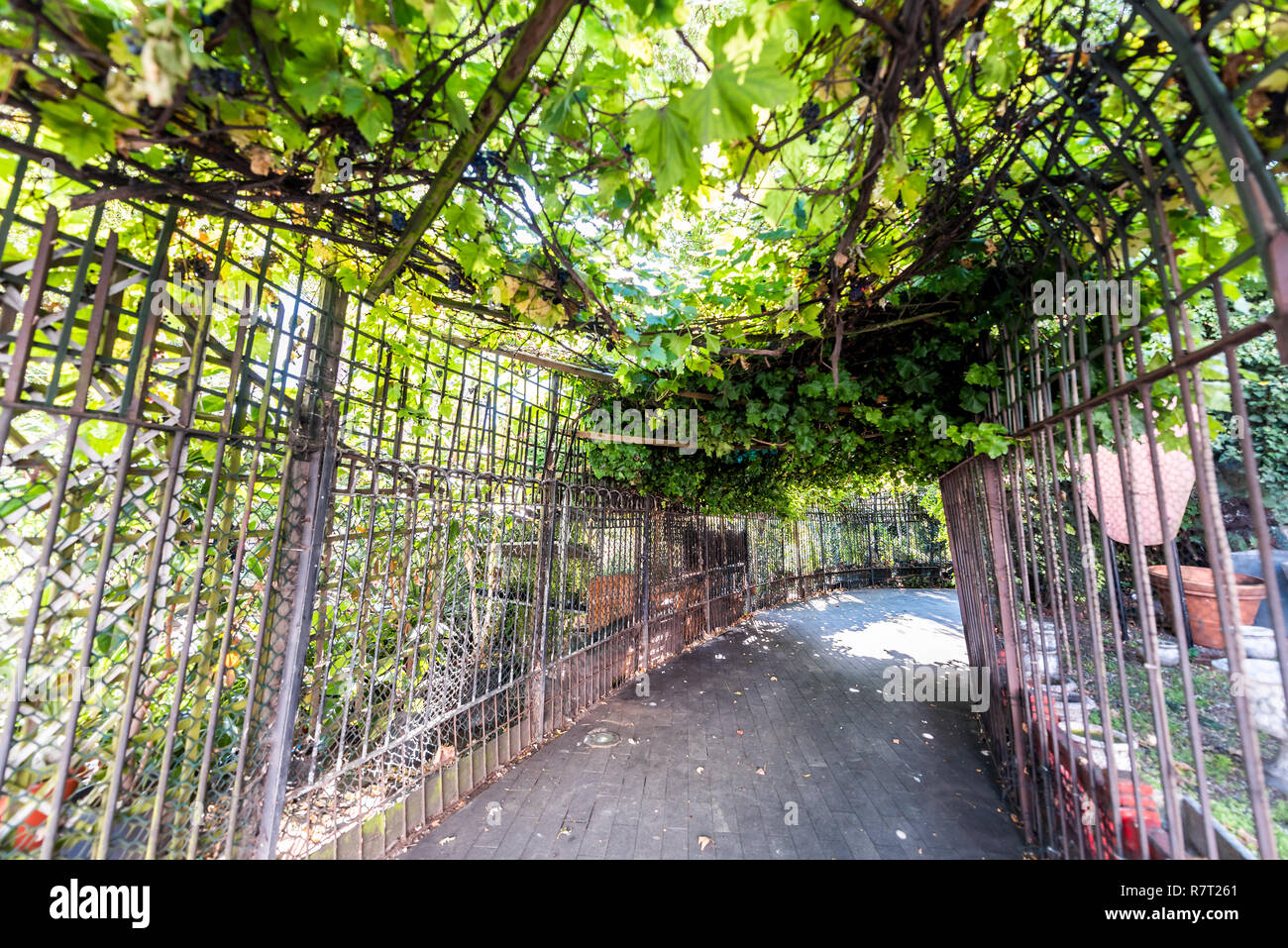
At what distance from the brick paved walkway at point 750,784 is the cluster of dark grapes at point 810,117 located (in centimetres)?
376

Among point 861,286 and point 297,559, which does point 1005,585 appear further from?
point 297,559

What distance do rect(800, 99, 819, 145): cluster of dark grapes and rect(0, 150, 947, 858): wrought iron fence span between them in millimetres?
2440

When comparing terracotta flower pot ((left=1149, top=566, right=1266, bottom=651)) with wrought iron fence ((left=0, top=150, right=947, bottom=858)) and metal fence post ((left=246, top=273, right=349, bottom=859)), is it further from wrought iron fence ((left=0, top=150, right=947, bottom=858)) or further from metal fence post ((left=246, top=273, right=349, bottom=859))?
metal fence post ((left=246, top=273, right=349, bottom=859))

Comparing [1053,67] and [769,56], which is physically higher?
[1053,67]

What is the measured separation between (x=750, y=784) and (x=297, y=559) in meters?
3.54

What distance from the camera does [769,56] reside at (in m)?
1.33

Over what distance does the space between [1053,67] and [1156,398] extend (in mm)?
1403

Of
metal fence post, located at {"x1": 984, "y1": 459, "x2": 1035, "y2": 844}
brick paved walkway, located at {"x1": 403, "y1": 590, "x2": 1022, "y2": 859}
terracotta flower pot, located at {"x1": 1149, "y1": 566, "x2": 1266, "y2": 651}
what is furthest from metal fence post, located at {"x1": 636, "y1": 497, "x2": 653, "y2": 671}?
terracotta flower pot, located at {"x1": 1149, "y1": 566, "x2": 1266, "y2": 651}

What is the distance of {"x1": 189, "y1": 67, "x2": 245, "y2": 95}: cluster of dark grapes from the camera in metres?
1.44

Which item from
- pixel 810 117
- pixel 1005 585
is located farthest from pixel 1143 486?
pixel 810 117

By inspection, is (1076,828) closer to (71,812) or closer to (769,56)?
(769,56)

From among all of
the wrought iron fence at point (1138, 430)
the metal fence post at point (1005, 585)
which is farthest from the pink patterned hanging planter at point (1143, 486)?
the metal fence post at point (1005, 585)

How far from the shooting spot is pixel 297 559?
2625 millimetres
